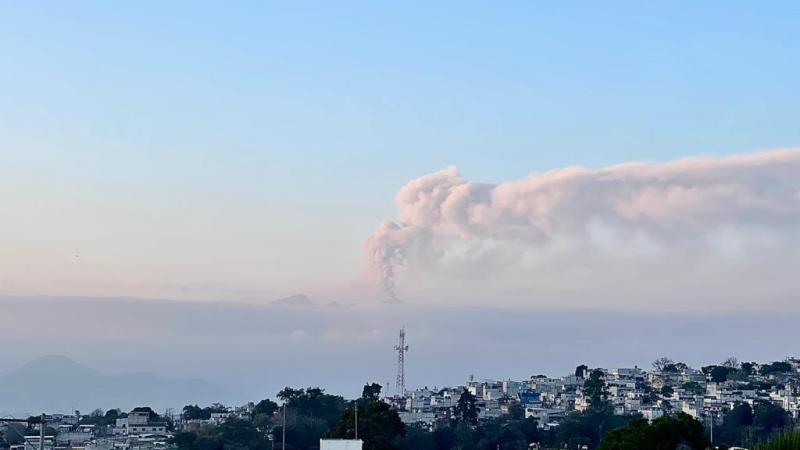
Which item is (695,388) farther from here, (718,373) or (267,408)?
(267,408)

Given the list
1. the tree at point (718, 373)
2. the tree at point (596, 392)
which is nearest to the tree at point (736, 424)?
the tree at point (596, 392)

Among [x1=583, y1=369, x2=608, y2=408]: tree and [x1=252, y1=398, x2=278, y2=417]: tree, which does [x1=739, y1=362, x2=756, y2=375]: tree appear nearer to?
[x1=583, y1=369, x2=608, y2=408]: tree

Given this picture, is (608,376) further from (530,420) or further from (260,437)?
(260,437)

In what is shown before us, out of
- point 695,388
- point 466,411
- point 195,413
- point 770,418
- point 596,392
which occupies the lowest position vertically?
point 770,418

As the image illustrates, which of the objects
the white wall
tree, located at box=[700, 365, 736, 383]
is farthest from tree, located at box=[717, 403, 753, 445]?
the white wall

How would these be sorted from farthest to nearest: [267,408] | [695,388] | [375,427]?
[695,388] < [267,408] < [375,427]

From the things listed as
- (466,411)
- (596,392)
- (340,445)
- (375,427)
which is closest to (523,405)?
(596,392)

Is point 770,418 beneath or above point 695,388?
beneath

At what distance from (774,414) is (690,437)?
63314 millimetres

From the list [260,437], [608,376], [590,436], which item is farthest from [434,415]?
[608,376]

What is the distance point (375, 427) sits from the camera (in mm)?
63375

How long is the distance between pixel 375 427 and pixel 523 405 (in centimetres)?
6465

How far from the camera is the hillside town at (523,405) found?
310ft

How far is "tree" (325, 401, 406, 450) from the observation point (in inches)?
2477
